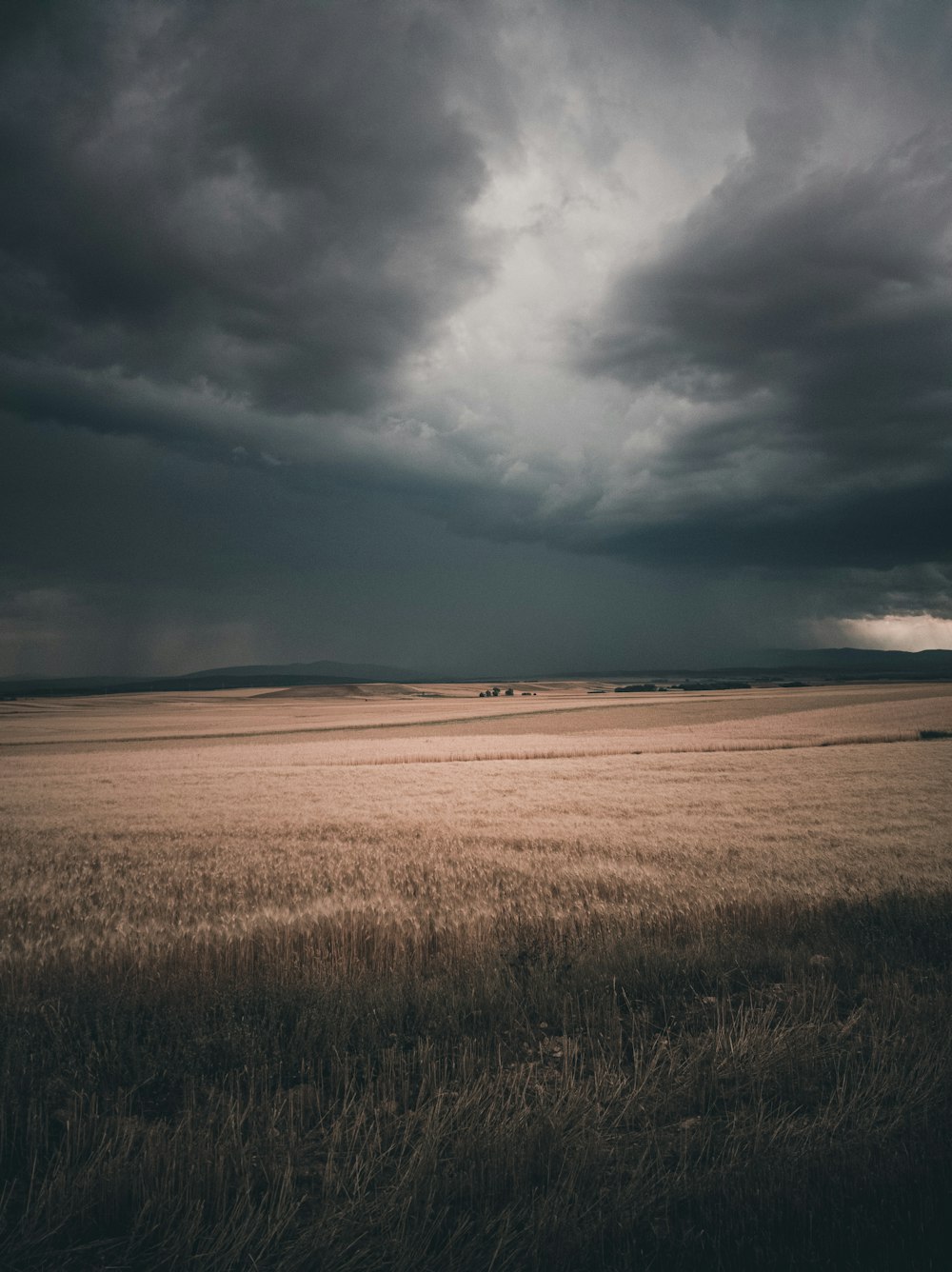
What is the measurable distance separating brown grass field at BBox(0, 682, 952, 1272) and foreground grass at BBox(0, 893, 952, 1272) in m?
0.02

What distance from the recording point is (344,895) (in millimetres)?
10516

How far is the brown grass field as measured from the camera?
3115 millimetres

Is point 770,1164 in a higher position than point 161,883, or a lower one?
higher

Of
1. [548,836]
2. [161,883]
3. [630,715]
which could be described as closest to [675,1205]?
[161,883]

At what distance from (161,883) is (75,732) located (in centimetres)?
6781

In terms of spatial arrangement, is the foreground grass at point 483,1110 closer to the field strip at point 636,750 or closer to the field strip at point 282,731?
the field strip at point 636,750

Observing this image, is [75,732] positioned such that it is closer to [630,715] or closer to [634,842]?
[630,715]

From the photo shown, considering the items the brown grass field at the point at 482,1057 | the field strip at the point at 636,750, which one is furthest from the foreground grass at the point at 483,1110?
the field strip at the point at 636,750

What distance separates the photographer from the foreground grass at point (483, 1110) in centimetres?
305

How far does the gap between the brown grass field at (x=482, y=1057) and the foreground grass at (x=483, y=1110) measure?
2 centimetres

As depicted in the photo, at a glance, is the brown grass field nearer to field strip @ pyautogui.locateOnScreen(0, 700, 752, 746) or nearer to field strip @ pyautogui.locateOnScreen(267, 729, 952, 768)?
field strip @ pyautogui.locateOnScreen(267, 729, 952, 768)

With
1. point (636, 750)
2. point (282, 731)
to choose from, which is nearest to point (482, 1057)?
point (636, 750)

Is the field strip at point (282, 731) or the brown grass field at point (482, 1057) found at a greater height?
the brown grass field at point (482, 1057)

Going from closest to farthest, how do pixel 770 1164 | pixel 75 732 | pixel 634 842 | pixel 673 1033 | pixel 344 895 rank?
1. pixel 770 1164
2. pixel 673 1033
3. pixel 344 895
4. pixel 634 842
5. pixel 75 732
